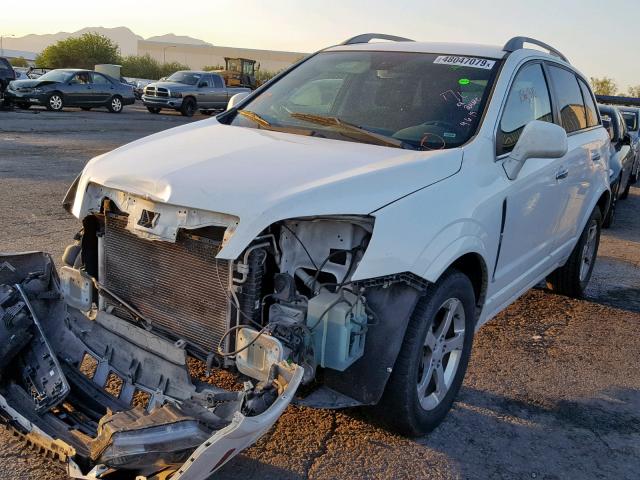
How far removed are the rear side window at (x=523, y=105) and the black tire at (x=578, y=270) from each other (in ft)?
4.94

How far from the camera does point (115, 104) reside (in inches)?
1042

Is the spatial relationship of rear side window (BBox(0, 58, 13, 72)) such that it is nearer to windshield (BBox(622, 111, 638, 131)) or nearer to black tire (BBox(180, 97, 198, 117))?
black tire (BBox(180, 97, 198, 117))

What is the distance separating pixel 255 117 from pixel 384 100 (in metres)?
0.84

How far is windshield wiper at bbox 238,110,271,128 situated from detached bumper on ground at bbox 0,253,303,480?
1.48 metres

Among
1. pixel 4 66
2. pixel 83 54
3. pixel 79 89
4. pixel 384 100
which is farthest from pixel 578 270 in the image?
pixel 83 54

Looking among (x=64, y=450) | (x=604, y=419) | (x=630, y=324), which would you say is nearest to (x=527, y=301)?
(x=630, y=324)

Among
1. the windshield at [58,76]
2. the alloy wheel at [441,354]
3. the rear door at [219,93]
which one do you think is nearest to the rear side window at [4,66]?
the windshield at [58,76]

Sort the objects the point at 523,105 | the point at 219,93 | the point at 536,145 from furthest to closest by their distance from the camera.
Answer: the point at 219,93 < the point at 523,105 < the point at 536,145

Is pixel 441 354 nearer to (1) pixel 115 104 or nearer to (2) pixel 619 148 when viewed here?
(2) pixel 619 148

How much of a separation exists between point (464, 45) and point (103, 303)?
287 cm

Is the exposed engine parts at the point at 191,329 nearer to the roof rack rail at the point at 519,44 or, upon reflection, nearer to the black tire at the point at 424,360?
the black tire at the point at 424,360

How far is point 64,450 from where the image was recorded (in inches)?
105

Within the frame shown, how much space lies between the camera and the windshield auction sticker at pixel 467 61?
166 inches

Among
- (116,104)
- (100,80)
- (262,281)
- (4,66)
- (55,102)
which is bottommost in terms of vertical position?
(116,104)
